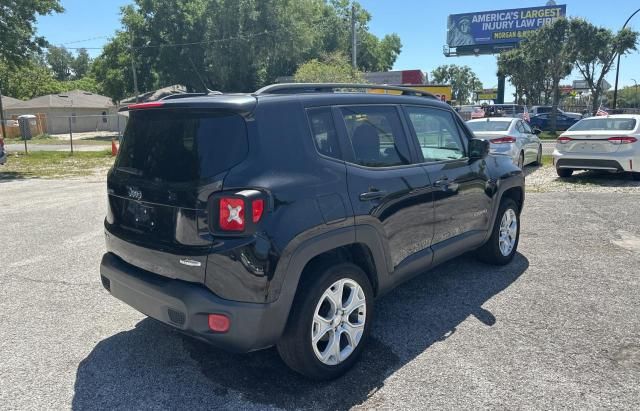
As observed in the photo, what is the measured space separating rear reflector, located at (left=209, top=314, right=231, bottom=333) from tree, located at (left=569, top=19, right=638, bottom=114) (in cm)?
3111

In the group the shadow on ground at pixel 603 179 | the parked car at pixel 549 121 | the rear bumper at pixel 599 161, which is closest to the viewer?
the rear bumper at pixel 599 161

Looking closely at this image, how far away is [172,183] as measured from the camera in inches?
118

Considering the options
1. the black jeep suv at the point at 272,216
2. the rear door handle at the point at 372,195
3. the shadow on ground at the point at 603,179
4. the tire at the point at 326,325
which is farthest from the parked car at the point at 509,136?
the tire at the point at 326,325

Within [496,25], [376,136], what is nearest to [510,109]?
[496,25]

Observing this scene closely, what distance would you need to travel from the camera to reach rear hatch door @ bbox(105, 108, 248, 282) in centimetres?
284

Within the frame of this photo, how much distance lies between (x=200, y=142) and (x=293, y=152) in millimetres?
552

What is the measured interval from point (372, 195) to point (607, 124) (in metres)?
9.86

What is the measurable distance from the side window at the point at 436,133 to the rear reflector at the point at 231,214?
189 centimetres

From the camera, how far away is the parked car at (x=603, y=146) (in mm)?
10172

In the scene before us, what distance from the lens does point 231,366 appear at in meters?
3.41

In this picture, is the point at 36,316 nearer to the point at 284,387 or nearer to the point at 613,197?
the point at 284,387

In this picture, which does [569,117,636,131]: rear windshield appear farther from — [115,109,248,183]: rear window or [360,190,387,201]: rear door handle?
[115,109,248,183]: rear window

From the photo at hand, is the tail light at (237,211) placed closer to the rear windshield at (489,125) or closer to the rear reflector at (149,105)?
the rear reflector at (149,105)

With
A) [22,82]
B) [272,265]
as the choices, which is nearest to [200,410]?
[272,265]
